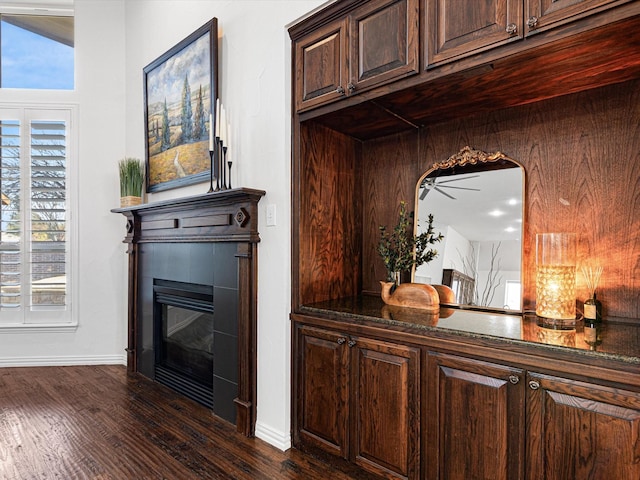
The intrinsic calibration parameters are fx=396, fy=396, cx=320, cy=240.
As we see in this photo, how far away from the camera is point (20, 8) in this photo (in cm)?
387

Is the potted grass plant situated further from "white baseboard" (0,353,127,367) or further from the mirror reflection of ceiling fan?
the mirror reflection of ceiling fan

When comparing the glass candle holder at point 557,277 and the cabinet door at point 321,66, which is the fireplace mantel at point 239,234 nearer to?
the cabinet door at point 321,66

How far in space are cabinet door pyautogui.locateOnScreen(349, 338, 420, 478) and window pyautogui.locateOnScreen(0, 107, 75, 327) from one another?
3.27 metres

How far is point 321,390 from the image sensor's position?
2.10 metres

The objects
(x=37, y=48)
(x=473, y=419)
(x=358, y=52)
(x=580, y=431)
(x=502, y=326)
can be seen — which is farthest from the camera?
(x=37, y=48)

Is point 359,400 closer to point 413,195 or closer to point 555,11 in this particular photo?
point 413,195

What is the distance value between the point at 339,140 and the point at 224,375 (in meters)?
1.69

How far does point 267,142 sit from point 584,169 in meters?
1.65

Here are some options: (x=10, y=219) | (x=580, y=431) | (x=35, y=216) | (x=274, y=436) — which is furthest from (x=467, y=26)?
(x=10, y=219)

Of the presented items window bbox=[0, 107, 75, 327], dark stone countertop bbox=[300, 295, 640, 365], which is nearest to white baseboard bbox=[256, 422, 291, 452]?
dark stone countertop bbox=[300, 295, 640, 365]

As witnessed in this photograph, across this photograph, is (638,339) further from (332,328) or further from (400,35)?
(400,35)

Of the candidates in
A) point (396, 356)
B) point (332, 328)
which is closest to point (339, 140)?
point (332, 328)

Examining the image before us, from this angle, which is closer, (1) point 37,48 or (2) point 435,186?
(2) point 435,186

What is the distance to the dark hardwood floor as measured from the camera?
2.02m
